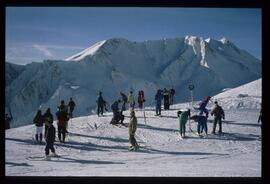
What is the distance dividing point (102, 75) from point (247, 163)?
327ft

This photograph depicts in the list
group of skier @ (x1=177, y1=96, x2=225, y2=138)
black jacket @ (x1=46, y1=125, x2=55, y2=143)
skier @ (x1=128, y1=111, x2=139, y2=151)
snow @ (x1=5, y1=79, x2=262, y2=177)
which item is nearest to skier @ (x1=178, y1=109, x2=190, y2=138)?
group of skier @ (x1=177, y1=96, x2=225, y2=138)

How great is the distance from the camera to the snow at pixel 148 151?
1309 centimetres

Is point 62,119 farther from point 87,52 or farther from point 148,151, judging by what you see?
point 87,52

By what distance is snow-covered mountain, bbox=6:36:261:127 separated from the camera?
103312mm

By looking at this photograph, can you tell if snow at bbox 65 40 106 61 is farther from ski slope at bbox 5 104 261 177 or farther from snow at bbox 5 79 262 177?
ski slope at bbox 5 104 261 177

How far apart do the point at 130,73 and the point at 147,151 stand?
101373 mm

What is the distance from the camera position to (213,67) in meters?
123

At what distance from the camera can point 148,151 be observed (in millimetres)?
17109

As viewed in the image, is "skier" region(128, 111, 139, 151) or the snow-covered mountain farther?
the snow-covered mountain

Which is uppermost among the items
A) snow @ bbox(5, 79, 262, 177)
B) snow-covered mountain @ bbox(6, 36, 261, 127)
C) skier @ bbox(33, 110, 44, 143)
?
snow-covered mountain @ bbox(6, 36, 261, 127)

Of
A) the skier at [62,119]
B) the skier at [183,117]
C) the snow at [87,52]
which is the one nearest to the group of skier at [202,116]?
the skier at [183,117]

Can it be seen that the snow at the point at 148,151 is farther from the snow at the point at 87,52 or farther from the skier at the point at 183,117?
the snow at the point at 87,52

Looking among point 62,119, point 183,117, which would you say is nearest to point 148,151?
point 183,117
